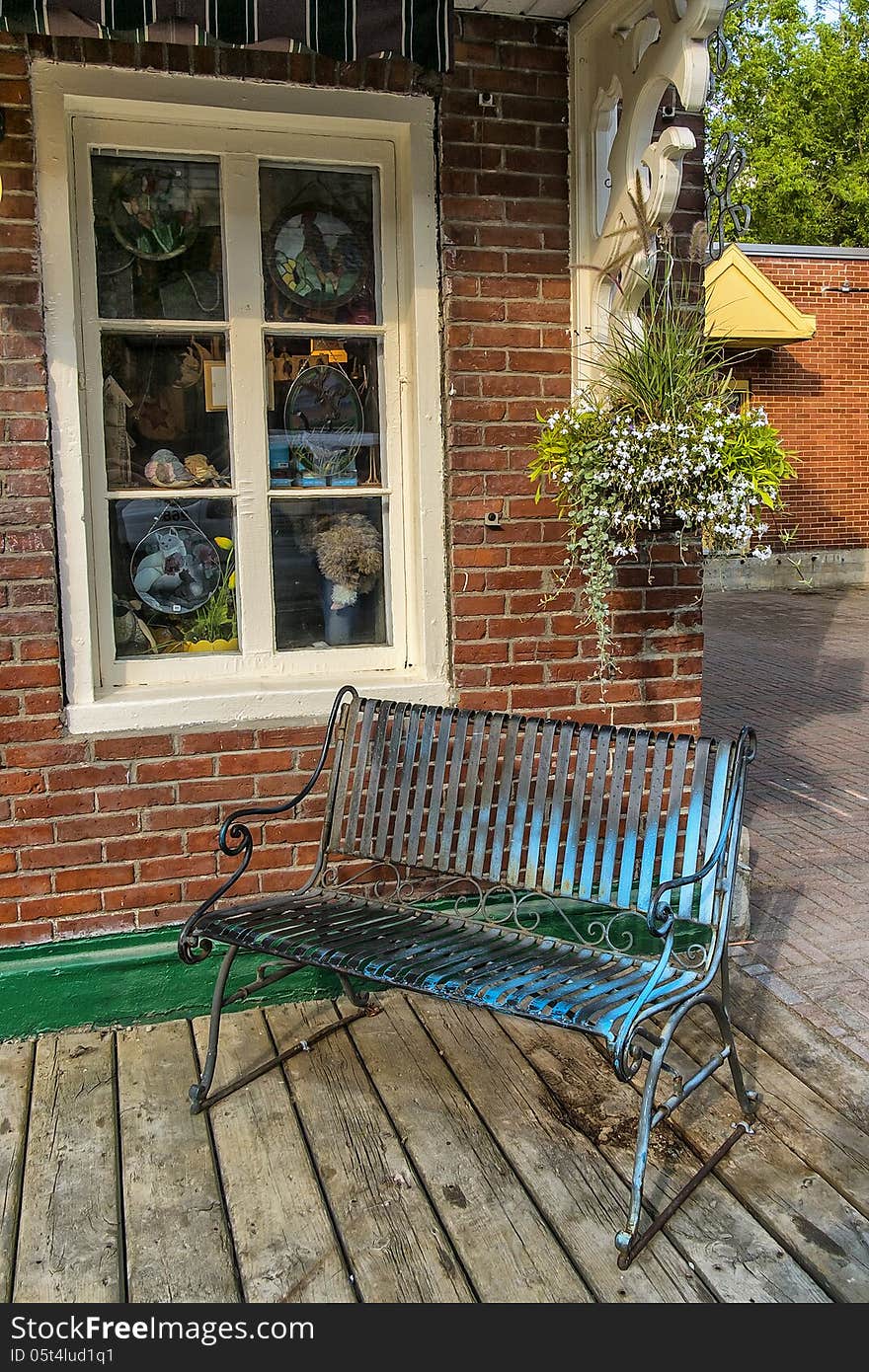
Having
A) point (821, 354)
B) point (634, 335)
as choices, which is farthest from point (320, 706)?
point (821, 354)

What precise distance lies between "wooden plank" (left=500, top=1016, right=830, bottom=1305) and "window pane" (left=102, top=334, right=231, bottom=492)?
1.95 metres

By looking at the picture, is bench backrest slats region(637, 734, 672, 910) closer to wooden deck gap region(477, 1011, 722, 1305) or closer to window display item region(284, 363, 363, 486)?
wooden deck gap region(477, 1011, 722, 1305)

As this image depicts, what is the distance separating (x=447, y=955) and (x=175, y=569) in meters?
1.49

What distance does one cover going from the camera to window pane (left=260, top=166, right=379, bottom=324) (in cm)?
361

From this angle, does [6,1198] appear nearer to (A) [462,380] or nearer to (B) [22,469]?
(B) [22,469]

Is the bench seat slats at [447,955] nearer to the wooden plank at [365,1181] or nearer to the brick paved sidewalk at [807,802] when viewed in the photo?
the wooden plank at [365,1181]

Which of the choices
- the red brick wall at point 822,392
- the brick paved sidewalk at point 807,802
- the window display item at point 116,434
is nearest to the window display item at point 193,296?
the window display item at point 116,434

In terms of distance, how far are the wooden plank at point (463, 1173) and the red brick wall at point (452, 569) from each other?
66 centimetres

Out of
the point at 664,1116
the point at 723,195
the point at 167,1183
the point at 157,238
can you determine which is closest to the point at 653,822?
the point at 664,1116

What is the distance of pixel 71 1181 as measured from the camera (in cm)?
276

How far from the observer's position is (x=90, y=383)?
11.3 ft

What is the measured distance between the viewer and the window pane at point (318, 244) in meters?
3.61

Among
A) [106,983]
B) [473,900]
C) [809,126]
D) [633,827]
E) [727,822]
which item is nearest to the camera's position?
[727,822]

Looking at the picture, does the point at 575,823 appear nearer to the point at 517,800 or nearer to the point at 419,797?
the point at 517,800
